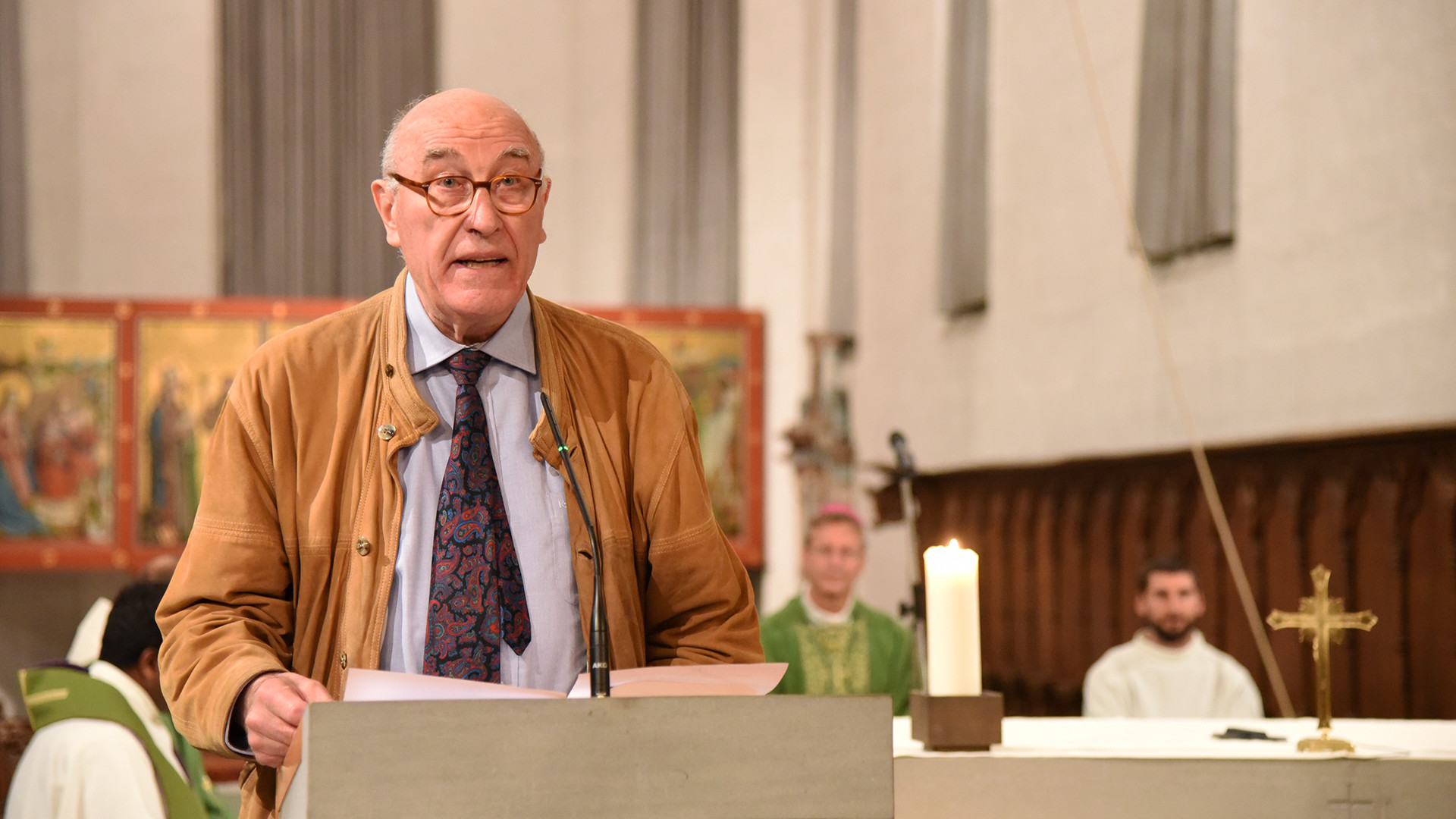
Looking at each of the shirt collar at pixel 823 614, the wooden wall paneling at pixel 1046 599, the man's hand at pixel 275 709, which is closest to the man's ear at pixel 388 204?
the man's hand at pixel 275 709

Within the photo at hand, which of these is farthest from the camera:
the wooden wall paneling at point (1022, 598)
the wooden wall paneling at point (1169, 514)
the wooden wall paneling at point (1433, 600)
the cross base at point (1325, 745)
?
the wooden wall paneling at point (1022, 598)

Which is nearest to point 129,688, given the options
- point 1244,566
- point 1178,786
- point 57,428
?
point 1178,786

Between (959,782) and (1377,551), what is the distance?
4.42 m

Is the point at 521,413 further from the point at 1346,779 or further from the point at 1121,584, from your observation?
the point at 1121,584

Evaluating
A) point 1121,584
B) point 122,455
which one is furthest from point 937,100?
point 122,455

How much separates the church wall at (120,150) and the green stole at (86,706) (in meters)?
11.0

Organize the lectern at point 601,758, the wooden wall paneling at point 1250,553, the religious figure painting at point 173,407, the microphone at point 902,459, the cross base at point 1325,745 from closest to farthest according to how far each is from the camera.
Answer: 1. the lectern at point 601,758
2. the cross base at point 1325,745
3. the microphone at point 902,459
4. the wooden wall paneling at point 1250,553
5. the religious figure painting at point 173,407

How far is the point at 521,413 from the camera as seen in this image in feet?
6.86

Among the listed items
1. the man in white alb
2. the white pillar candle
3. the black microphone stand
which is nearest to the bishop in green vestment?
the man in white alb

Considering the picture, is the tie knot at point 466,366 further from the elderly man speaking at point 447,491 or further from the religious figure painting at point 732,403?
the religious figure painting at point 732,403

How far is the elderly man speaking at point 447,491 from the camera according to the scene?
192cm

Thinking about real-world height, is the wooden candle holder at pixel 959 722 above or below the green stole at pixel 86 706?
above

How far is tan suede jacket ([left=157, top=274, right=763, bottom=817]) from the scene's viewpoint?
1909 millimetres

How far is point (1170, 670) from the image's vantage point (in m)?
6.21
